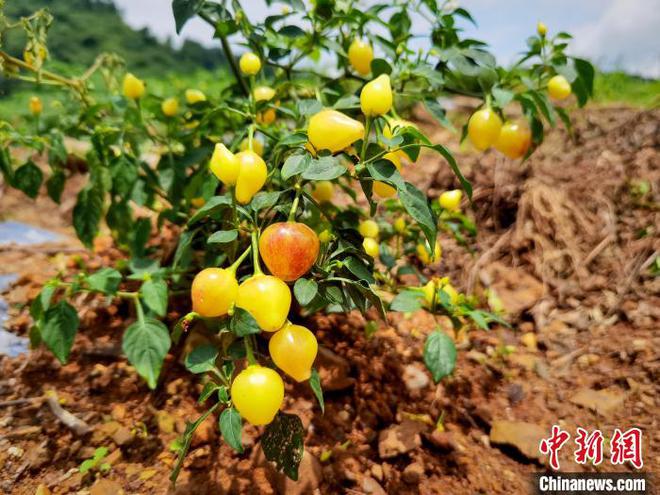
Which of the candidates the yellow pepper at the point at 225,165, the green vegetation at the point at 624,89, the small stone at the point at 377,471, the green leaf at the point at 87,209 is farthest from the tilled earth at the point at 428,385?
the green vegetation at the point at 624,89

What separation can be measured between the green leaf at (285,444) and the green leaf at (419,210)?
49cm

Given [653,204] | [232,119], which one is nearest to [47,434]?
[232,119]

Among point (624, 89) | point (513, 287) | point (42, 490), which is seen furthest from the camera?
point (624, 89)

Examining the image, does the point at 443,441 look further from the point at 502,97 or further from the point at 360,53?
the point at 360,53

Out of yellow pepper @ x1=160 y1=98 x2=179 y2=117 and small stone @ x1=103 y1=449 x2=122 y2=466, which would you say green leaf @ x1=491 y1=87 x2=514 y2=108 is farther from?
small stone @ x1=103 y1=449 x2=122 y2=466

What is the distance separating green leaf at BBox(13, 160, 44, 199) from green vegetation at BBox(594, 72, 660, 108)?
14.1 feet

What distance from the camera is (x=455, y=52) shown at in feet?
4.12

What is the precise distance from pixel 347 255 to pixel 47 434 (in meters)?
0.94

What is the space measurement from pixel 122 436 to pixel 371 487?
26.1 inches

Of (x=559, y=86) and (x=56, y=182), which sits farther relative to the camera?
(x=56, y=182)

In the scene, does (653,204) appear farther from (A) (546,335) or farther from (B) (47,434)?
(B) (47,434)

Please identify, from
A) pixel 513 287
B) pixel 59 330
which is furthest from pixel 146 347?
pixel 513 287

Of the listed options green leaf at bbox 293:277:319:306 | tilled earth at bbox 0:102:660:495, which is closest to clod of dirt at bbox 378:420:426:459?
tilled earth at bbox 0:102:660:495

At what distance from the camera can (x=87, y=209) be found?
1.44 m
